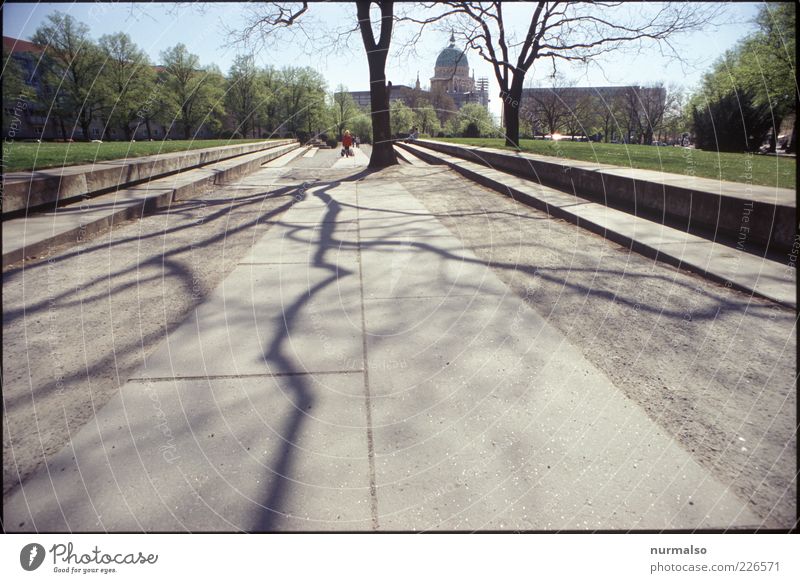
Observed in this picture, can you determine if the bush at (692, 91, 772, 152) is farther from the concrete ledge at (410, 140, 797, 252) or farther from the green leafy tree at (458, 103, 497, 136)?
the green leafy tree at (458, 103, 497, 136)

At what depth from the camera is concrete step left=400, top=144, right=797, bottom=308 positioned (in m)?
4.70

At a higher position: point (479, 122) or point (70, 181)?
point (479, 122)

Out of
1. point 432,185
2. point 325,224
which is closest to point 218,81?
point 432,185

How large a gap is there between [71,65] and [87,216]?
20.1 m

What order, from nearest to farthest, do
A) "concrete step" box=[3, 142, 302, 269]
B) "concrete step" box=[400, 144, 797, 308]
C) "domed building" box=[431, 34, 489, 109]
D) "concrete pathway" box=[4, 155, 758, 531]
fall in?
"concrete pathway" box=[4, 155, 758, 531] < "concrete step" box=[400, 144, 797, 308] < "concrete step" box=[3, 142, 302, 269] < "domed building" box=[431, 34, 489, 109]

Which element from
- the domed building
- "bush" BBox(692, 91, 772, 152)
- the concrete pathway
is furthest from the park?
the domed building

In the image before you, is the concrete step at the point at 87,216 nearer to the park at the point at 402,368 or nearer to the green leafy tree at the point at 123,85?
the park at the point at 402,368

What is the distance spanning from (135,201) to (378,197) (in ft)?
17.0

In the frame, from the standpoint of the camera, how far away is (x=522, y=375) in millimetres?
3145

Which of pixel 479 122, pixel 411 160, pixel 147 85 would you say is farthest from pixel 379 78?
pixel 479 122

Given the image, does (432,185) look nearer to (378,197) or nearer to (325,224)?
(378,197)

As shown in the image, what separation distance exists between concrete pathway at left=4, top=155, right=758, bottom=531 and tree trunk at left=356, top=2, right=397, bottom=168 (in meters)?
15.2

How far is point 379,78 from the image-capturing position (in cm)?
1723

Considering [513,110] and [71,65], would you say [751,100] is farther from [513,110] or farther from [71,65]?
[71,65]
